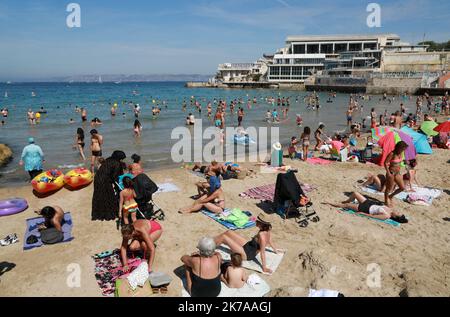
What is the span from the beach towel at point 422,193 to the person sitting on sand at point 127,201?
5.82 metres

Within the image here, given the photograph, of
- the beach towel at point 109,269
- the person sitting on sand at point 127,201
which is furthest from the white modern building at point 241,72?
the beach towel at point 109,269

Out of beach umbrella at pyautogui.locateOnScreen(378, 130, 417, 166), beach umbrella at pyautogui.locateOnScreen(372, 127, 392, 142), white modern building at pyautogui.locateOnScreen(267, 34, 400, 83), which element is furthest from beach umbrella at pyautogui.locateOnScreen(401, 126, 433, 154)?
white modern building at pyautogui.locateOnScreen(267, 34, 400, 83)

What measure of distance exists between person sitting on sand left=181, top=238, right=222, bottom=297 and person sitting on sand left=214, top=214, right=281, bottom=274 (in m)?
0.78

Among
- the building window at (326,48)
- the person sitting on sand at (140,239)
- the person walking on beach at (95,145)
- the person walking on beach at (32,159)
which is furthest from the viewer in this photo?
the building window at (326,48)

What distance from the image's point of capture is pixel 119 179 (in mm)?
6859

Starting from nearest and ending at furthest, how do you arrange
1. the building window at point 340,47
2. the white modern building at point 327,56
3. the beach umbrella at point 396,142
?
the beach umbrella at point 396,142 < the white modern building at point 327,56 < the building window at point 340,47

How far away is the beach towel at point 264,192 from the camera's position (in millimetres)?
8162

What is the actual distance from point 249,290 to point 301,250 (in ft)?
4.92

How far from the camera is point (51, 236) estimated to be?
5.95m

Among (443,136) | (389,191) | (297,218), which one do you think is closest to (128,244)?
(297,218)

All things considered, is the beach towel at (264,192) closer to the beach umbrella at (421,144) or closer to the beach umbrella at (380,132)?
the beach umbrella at (380,132)

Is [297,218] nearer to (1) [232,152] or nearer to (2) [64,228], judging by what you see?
(2) [64,228]

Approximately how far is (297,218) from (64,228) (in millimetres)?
4729

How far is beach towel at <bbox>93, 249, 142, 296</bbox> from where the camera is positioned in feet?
15.2
